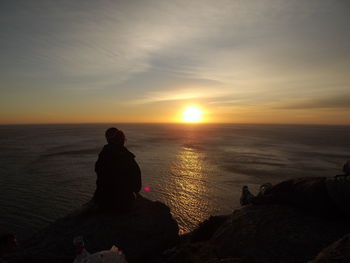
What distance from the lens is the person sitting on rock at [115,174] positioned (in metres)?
5.59

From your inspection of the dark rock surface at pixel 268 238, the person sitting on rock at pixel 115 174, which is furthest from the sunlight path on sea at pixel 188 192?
the person sitting on rock at pixel 115 174

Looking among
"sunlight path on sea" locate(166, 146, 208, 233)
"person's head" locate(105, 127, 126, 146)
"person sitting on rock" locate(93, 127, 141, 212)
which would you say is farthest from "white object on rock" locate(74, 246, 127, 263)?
"sunlight path on sea" locate(166, 146, 208, 233)

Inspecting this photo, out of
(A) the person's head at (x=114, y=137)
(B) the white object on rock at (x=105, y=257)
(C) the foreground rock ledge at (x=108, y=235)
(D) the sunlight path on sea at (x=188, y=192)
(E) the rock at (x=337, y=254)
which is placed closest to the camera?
(E) the rock at (x=337, y=254)

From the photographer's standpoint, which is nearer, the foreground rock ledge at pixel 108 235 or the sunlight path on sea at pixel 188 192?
the foreground rock ledge at pixel 108 235

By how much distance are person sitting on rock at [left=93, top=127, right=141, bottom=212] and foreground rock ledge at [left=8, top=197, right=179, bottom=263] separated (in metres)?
0.42

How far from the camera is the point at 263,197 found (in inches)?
223

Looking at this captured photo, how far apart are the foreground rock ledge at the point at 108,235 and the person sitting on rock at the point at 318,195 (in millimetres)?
3058

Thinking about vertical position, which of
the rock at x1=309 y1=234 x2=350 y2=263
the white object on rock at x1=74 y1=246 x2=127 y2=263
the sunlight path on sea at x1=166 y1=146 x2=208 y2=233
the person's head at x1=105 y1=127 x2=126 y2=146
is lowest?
the sunlight path on sea at x1=166 y1=146 x2=208 y2=233

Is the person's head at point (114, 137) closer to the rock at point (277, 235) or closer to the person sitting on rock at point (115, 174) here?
the person sitting on rock at point (115, 174)

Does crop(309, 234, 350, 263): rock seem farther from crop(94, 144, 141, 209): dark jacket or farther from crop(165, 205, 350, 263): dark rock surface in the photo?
crop(94, 144, 141, 209): dark jacket

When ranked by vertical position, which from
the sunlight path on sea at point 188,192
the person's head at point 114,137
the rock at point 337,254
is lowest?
the sunlight path on sea at point 188,192

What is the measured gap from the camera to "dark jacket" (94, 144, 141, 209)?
18.4ft

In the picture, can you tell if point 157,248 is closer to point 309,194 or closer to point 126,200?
point 126,200

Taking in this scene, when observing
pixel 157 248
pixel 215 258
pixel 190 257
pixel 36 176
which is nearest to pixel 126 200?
pixel 157 248
